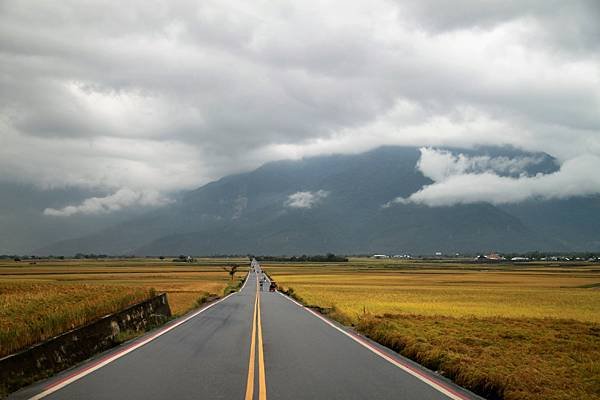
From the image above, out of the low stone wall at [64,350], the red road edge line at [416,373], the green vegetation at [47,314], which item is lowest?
the red road edge line at [416,373]

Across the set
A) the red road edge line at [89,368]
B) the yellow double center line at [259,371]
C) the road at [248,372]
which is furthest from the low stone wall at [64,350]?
the yellow double center line at [259,371]

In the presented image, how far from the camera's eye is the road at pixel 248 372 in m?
10.1

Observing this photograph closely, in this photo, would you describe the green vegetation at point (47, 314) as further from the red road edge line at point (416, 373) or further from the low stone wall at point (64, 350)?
the red road edge line at point (416, 373)

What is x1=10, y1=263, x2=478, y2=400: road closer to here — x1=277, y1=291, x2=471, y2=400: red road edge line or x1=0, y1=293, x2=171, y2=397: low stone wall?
x1=277, y1=291, x2=471, y2=400: red road edge line

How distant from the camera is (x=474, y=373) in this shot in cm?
1174

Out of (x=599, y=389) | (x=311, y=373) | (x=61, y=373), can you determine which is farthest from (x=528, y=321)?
(x=61, y=373)

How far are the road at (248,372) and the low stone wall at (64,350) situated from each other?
1.68 ft

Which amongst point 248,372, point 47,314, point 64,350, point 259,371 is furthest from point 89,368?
point 47,314

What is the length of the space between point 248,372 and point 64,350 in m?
4.99

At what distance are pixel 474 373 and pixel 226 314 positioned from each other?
Result: 18.6 m

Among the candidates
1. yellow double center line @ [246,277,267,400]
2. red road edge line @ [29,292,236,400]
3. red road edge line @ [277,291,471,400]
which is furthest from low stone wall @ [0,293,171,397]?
red road edge line @ [277,291,471,400]

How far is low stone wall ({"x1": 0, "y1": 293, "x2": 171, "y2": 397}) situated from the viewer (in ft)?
36.8

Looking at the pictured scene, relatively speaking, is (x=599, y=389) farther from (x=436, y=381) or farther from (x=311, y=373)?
(x=311, y=373)

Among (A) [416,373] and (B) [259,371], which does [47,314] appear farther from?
(A) [416,373]
